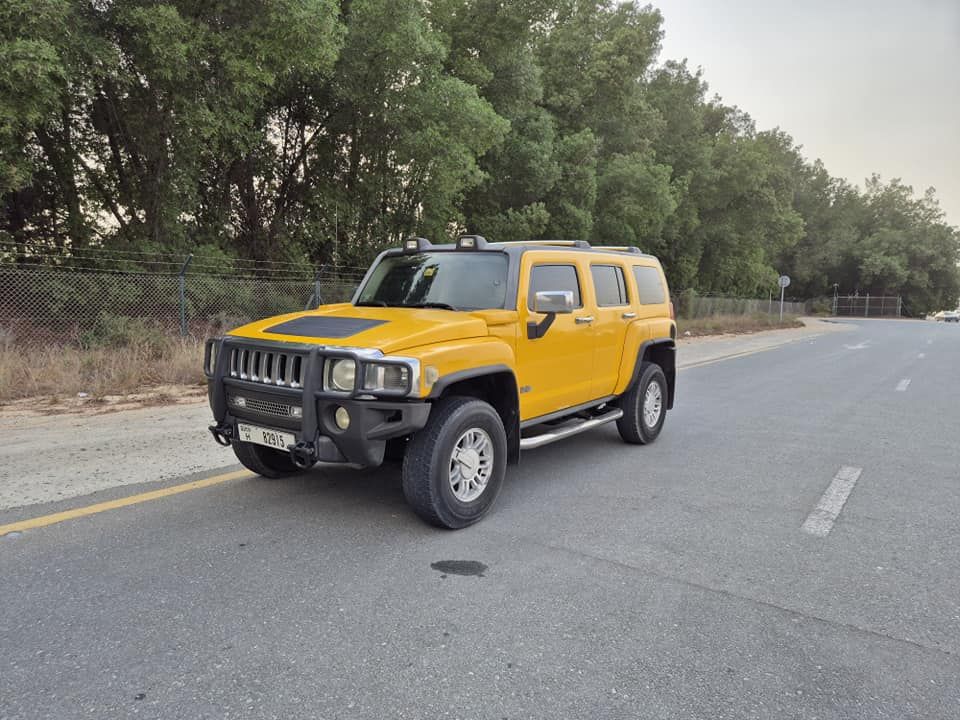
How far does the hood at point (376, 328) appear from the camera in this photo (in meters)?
4.11

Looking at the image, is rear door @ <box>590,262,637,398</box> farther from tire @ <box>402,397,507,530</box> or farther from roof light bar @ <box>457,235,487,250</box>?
tire @ <box>402,397,507,530</box>

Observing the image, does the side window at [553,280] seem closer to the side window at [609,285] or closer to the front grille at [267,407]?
the side window at [609,285]

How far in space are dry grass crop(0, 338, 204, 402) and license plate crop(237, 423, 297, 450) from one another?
5.73 m

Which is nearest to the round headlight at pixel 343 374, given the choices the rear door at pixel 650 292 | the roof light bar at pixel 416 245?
the roof light bar at pixel 416 245

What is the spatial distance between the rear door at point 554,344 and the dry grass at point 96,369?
22.5ft

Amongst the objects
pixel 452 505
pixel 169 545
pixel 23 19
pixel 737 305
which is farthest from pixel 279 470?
pixel 737 305

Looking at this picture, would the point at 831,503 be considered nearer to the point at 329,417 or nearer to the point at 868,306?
the point at 329,417

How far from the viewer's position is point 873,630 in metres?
3.12

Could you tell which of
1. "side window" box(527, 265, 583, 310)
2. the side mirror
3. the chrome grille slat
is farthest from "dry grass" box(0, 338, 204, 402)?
the side mirror

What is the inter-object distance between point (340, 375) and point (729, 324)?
106ft

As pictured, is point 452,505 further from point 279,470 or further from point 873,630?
point 873,630

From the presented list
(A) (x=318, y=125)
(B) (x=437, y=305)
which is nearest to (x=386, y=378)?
(B) (x=437, y=305)

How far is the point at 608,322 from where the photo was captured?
602 cm

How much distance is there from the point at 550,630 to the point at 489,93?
19.5 metres
